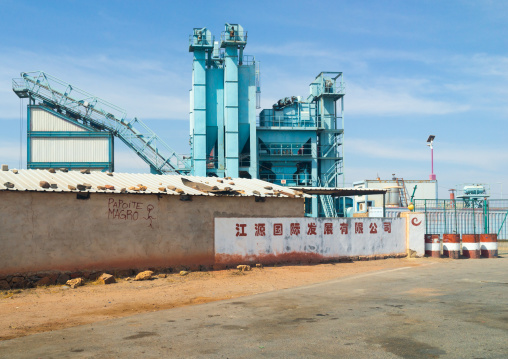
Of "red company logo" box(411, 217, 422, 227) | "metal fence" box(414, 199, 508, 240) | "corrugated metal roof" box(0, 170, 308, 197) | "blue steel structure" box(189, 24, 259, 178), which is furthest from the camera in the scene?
"blue steel structure" box(189, 24, 259, 178)

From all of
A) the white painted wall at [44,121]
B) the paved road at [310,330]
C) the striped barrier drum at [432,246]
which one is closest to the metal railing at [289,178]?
the white painted wall at [44,121]

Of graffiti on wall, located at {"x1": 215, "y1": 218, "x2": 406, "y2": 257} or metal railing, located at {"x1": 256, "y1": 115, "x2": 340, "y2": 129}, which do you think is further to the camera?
metal railing, located at {"x1": 256, "y1": 115, "x2": 340, "y2": 129}

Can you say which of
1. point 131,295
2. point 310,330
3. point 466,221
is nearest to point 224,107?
point 466,221

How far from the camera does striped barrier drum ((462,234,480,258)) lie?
22.0m

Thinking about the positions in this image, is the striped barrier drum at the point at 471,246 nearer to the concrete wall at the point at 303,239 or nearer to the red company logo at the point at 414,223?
the red company logo at the point at 414,223

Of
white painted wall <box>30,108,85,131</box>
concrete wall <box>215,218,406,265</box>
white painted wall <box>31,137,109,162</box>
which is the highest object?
white painted wall <box>30,108,85,131</box>

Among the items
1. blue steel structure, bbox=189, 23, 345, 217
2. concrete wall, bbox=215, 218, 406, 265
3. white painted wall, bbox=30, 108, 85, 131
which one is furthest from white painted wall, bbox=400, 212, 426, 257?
white painted wall, bbox=30, 108, 85, 131

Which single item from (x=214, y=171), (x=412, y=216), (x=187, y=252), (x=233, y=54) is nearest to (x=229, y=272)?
(x=187, y=252)

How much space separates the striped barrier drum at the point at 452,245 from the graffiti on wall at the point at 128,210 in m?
13.4

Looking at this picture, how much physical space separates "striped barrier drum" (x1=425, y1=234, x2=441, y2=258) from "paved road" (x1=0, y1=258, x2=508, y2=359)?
9986 millimetres

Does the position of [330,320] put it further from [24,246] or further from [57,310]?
[24,246]

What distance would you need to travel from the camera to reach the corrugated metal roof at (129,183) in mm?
14867

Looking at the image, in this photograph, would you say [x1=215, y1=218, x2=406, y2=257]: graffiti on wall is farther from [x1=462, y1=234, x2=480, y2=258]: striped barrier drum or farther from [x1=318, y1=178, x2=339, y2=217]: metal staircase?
[x1=318, y1=178, x2=339, y2=217]: metal staircase

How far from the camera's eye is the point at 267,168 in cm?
4306
